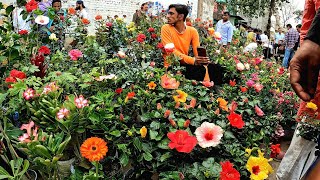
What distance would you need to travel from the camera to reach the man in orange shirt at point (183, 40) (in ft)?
12.4

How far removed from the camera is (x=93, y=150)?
164 cm

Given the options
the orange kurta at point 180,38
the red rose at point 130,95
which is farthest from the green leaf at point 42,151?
the orange kurta at point 180,38

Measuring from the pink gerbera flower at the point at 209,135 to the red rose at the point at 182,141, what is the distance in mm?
81

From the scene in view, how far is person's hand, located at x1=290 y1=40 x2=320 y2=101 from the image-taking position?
135cm

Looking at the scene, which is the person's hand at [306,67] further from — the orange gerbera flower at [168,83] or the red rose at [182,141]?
the orange gerbera flower at [168,83]

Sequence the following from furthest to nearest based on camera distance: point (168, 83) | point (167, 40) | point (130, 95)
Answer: point (167, 40) → point (168, 83) → point (130, 95)

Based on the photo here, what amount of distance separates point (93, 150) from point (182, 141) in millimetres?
422

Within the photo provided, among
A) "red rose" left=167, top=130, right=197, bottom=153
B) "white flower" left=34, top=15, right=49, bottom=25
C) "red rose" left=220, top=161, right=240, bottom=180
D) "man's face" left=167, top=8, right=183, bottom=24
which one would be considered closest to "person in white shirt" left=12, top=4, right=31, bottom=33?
"white flower" left=34, top=15, right=49, bottom=25

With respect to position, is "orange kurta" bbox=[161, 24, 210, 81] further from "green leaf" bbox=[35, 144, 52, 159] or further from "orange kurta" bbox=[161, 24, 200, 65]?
"green leaf" bbox=[35, 144, 52, 159]

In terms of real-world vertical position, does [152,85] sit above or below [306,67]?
below

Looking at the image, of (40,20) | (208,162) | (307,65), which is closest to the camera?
(307,65)

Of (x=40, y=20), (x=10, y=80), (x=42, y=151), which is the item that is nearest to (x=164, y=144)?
(x=42, y=151)

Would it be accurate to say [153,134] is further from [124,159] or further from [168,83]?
[168,83]

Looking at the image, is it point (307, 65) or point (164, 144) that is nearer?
point (307, 65)
